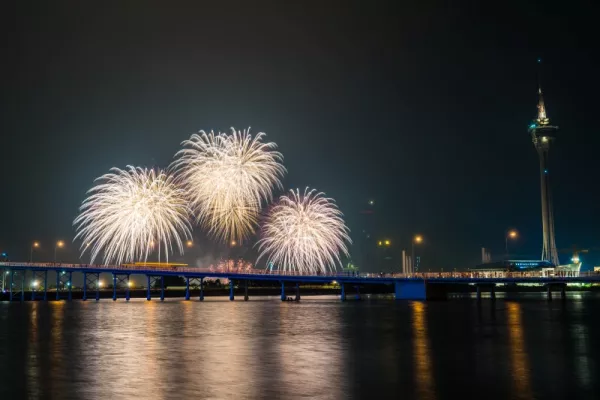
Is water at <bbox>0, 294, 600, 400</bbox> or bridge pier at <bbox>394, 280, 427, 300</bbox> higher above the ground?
water at <bbox>0, 294, 600, 400</bbox>

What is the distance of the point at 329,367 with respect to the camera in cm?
3250

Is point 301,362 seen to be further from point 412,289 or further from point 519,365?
point 412,289

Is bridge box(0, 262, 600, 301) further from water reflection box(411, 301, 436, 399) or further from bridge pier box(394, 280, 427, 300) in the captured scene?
water reflection box(411, 301, 436, 399)

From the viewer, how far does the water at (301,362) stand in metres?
26.2

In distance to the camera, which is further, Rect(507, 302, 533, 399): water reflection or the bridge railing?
the bridge railing

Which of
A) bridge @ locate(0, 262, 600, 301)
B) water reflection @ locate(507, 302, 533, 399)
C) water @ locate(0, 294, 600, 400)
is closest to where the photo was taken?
water reflection @ locate(507, 302, 533, 399)

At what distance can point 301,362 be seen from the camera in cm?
3450

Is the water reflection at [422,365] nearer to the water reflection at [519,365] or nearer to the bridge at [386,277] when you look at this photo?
the water reflection at [519,365]

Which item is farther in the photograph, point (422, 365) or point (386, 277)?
point (386, 277)

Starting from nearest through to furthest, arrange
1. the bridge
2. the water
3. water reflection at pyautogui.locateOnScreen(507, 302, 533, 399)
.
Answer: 1. water reflection at pyautogui.locateOnScreen(507, 302, 533, 399)
2. the water
3. the bridge

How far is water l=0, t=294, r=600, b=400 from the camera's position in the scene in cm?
2616

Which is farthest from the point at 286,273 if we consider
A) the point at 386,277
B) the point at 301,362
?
the point at 301,362

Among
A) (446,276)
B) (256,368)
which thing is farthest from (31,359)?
(446,276)

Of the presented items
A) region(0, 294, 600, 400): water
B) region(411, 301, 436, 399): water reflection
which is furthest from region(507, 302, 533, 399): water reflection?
region(411, 301, 436, 399): water reflection
